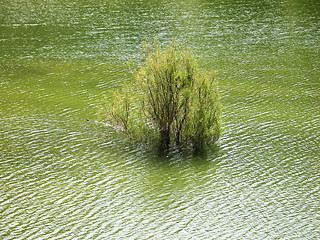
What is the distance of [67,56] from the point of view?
40.8 meters

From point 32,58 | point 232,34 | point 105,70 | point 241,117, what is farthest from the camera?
point 232,34

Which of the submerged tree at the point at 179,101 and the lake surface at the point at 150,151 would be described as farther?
the submerged tree at the point at 179,101

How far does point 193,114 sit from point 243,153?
2656 millimetres

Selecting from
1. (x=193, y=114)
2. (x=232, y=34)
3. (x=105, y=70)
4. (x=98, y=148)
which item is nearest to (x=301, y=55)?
(x=232, y=34)

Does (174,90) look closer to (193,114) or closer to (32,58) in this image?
(193,114)

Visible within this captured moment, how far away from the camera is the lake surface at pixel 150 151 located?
772 inches

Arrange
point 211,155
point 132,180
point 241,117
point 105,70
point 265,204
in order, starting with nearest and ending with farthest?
point 265,204 < point 132,180 < point 211,155 < point 241,117 < point 105,70

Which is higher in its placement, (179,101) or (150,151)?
(179,101)

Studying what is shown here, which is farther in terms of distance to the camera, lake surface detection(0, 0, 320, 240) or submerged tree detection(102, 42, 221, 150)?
submerged tree detection(102, 42, 221, 150)

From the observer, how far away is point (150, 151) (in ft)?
82.3

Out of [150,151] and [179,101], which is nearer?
[150,151]

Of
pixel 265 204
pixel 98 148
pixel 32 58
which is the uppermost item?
pixel 32 58

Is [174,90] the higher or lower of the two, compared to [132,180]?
higher

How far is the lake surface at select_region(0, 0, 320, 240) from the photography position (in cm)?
1961
